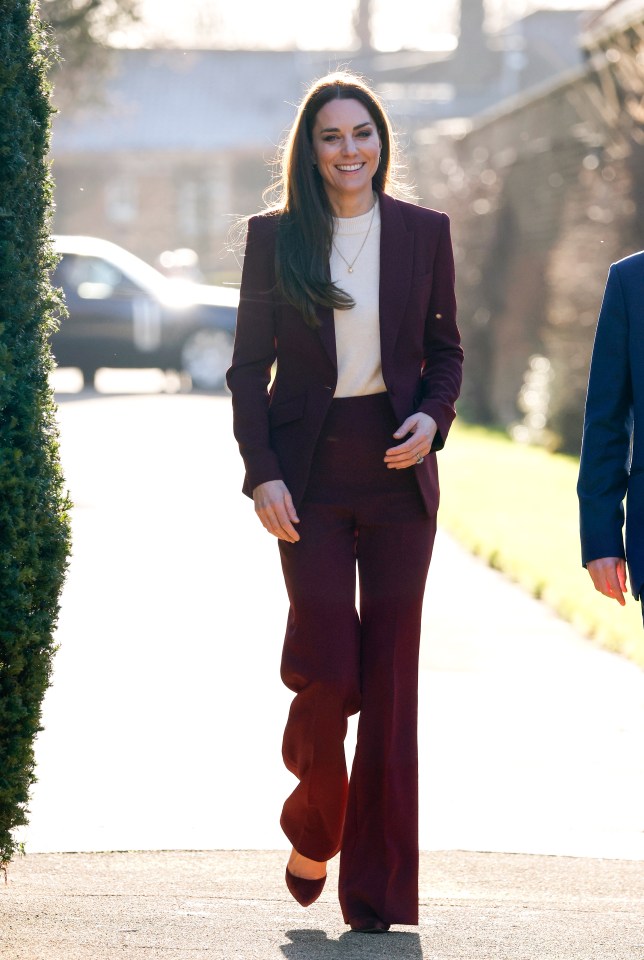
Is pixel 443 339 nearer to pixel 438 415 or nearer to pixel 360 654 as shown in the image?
pixel 438 415

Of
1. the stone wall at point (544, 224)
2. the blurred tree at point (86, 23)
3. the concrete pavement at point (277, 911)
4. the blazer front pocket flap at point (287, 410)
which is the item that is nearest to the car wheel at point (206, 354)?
the stone wall at point (544, 224)

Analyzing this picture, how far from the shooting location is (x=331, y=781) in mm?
3889

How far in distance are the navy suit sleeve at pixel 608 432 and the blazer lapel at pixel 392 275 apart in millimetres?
529

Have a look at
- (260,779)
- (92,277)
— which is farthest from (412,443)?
(92,277)

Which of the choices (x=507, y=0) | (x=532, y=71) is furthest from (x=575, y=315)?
(x=507, y=0)

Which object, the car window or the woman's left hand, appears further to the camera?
the car window

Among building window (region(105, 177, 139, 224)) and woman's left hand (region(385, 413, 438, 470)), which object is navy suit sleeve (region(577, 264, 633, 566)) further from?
building window (region(105, 177, 139, 224))

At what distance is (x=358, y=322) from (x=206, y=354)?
55.4 feet

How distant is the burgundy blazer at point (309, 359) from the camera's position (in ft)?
12.6

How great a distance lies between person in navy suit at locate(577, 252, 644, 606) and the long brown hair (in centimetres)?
64

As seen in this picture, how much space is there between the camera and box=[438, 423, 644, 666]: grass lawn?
835 centimetres

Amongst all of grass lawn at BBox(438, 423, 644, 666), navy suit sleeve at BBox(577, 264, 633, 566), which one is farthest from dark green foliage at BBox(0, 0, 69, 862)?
grass lawn at BBox(438, 423, 644, 666)

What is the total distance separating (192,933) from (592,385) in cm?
152

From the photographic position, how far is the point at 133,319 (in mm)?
20062
